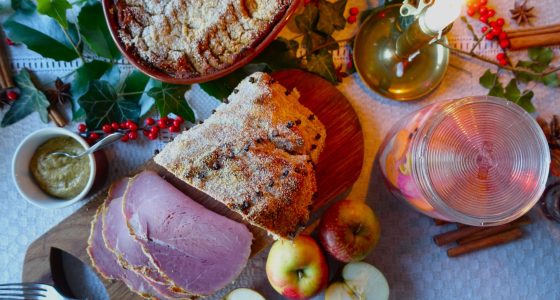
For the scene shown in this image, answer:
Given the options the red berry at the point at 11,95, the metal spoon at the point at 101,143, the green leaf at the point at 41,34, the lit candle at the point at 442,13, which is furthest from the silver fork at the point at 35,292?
the lit candle at the point at 442,13

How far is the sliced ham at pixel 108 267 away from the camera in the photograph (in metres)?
1.67

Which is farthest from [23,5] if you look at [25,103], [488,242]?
[488,242]

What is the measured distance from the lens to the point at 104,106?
1.72 metres

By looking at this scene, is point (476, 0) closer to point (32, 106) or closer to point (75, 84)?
Result: point (75, 84)

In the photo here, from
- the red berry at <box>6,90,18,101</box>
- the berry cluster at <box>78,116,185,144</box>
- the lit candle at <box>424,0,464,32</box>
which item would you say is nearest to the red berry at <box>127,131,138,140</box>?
the berry cluster at <box>78,116,185,144</box>

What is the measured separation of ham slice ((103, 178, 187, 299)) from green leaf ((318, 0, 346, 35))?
1062 millimetres

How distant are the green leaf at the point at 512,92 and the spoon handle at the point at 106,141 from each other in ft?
5.13

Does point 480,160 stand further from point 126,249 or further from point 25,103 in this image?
point 25,103

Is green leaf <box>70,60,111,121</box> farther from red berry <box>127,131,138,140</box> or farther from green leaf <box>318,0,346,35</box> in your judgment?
green leaf <box>318,0,346,35</box>

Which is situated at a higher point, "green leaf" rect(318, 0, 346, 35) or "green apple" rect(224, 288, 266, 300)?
"green leaf" rect(318, 0, 346, 35)

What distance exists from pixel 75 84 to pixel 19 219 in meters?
0.61

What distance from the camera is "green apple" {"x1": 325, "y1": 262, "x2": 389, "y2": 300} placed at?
1686 millimetres

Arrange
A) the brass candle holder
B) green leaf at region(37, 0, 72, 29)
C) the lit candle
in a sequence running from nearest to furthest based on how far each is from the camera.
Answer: the lit candle < green leaf at region(37, 0, 72, 29) < the brass candle holder

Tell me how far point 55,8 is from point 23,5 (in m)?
0.27
